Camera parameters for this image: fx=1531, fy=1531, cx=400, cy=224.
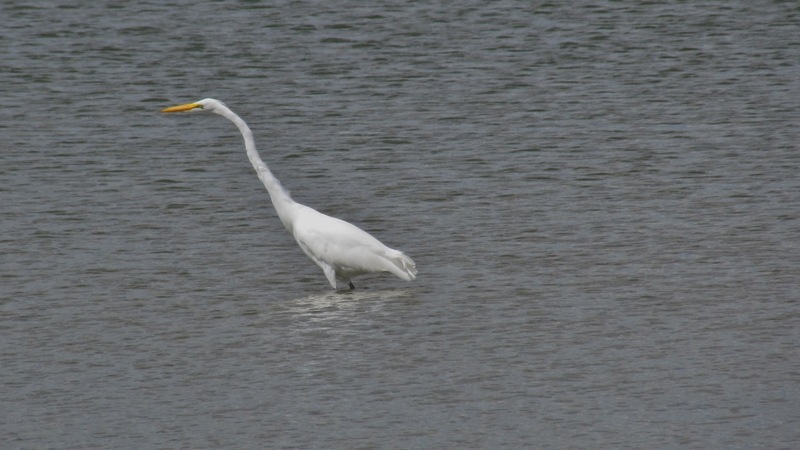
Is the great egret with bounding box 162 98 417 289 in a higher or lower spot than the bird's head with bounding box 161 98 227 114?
lower

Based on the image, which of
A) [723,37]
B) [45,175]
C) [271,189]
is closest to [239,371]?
[271,189]

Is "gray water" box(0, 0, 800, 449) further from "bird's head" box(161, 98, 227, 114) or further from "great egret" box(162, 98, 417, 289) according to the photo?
"bird's head" box(161, 98, 227, 114)

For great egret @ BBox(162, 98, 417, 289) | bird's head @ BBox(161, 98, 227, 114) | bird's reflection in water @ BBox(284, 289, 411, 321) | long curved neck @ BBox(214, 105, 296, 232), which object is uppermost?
bird's head @ BBox(161, 98, 227, 114)

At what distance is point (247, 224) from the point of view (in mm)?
11703

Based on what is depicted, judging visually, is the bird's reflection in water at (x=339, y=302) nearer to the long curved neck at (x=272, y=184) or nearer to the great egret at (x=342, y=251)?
the great egret at (x=342, y=251)

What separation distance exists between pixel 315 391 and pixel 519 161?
5.56 meters

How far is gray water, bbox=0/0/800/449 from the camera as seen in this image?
7.80 metres

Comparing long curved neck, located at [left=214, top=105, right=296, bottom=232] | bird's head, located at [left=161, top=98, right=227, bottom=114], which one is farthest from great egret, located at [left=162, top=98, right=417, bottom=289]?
bird's head, located at [left=161, top=98, right=227, bottom=114]

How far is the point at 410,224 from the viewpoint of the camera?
37.9ft

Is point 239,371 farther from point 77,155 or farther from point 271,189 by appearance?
point 77,155

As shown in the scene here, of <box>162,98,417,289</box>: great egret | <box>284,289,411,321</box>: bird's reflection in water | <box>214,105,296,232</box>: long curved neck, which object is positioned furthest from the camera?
<box>214,105,296,232</box>: long curved neck

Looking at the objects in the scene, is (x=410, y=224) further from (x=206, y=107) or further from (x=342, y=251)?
(x=206, y=107)

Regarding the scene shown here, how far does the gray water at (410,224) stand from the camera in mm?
7805

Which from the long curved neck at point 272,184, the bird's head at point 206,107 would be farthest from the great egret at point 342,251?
the bird's head at point 206,107
